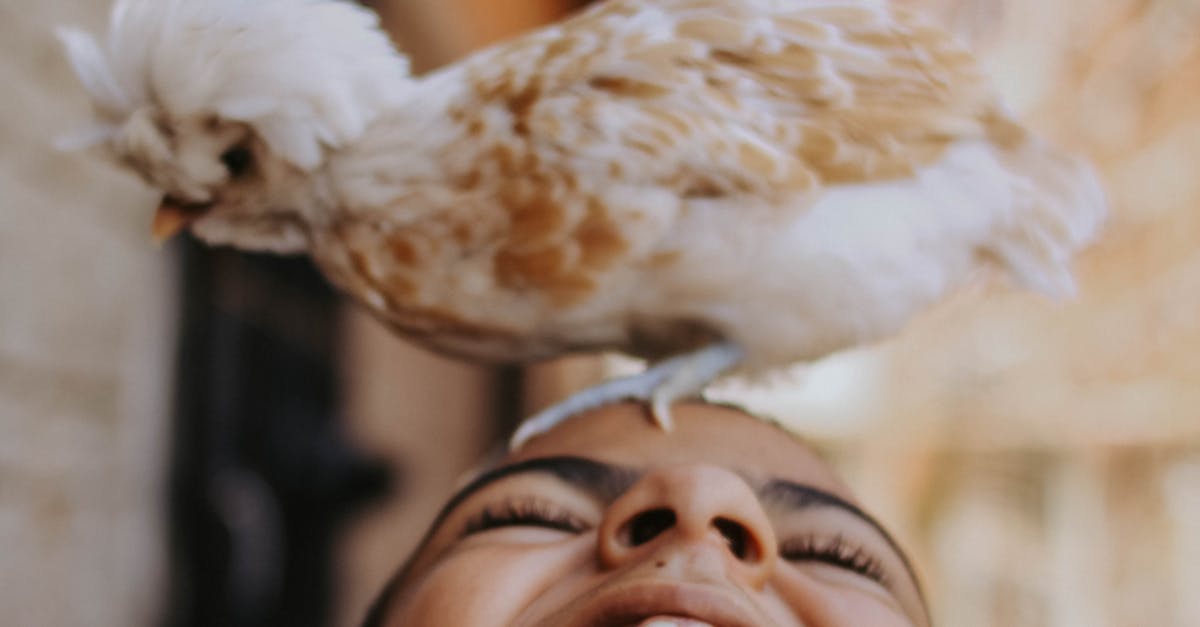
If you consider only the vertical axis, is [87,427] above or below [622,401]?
below

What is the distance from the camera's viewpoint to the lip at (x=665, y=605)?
391mm

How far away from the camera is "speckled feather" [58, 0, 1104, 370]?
471 mm

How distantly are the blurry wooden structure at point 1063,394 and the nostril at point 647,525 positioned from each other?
658 mm

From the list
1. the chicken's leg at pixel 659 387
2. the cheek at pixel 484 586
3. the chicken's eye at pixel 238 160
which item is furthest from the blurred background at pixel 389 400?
the chicken's eye at pixel 238 160

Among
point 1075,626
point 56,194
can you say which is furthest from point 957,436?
point 56,194

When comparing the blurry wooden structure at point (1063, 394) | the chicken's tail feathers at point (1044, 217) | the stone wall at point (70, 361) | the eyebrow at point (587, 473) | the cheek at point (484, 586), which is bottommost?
the stone wall at point (70, 361)

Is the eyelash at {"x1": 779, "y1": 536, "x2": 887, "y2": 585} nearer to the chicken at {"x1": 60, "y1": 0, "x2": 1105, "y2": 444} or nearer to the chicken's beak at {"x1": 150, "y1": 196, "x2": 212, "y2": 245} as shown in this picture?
the chicken at {"x1": 60, "y1": 0, "x2": 1105, "y2": 444}

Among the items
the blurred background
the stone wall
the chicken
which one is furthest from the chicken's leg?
the stone wall

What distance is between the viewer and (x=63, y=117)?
0.87m

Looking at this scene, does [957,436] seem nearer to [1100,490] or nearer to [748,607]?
[1100,490]

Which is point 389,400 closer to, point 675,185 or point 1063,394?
point 1063,394

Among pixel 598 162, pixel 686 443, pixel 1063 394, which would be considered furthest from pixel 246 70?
pixel 1063 394

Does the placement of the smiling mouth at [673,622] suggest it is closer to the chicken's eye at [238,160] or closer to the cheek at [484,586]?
the cheek at [484,586]

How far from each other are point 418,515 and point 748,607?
4.42ft
